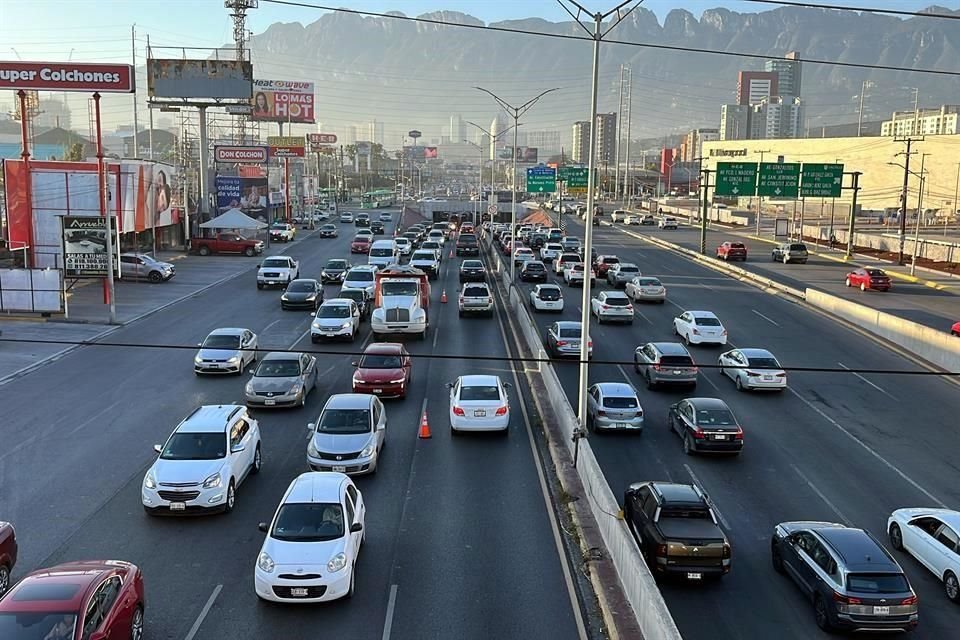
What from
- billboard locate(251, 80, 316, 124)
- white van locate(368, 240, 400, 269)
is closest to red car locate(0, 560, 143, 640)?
white van locate(368, 240, 400, 269)

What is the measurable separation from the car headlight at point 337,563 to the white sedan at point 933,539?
9798 millimetres

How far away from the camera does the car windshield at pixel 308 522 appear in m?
13.9

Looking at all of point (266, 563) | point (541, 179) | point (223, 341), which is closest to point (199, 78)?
point (541, 179)

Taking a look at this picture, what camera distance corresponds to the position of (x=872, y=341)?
36.2 meters

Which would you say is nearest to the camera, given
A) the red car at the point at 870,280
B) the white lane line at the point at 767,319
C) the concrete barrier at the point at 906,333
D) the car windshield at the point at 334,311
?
the concrete barrier at the point at 906,333

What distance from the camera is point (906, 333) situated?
34719 millimetres

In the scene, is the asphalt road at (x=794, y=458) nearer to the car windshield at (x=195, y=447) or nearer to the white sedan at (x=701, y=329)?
the white sedan at (x=701, y=329)

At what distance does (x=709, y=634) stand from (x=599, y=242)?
71.9 meters

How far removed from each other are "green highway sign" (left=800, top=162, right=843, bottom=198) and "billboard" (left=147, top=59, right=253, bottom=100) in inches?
1695

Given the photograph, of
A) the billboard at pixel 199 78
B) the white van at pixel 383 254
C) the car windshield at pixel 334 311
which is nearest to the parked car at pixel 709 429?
the car windshield at pixel 334 311

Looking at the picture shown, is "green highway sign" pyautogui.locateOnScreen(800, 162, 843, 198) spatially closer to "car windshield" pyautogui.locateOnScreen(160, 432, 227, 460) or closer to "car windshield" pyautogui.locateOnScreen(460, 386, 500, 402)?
"car windshield" pyautogui.locateOnScreen(460, 386, 500, 402)

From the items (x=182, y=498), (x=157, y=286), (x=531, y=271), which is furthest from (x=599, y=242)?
(x=182, y=498)

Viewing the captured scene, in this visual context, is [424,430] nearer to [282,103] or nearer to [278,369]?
[278,369]

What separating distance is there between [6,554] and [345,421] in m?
7.76
